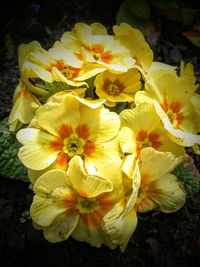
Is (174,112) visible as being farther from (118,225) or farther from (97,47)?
(118,225)

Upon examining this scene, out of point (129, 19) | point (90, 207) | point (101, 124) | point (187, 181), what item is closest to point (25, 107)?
point (101, 124)

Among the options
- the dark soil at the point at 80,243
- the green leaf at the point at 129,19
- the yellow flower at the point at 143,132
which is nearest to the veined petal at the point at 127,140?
the yellow flower at the point at 143,132

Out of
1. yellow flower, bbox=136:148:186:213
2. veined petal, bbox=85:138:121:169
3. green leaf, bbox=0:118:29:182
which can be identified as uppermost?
veined petal, bbox=85:138:121:169

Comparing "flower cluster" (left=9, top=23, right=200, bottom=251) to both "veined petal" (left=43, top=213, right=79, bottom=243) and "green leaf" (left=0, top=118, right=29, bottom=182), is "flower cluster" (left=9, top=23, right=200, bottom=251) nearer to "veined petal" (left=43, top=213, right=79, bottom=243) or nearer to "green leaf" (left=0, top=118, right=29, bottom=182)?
"veined petal" (left=43, top=213, right=79, bottom=243)

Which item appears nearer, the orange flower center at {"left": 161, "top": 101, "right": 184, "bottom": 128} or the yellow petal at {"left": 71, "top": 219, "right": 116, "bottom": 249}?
the yellow petal at {"left": 71, "top": 219, "right": 116, "bottom": 249}

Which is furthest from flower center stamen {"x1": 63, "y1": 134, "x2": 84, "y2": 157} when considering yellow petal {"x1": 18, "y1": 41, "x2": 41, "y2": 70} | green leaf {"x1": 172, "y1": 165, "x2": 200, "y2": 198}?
green leaf {"x1": 172, "y1": 165, "x2": 200, "y2": 198}

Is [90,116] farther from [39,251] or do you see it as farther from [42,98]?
[39,251]

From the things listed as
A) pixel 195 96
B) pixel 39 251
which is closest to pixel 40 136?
pixel 195 96

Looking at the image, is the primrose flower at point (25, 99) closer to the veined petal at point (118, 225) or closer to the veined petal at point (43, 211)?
the veined petal at point (43, 211)
